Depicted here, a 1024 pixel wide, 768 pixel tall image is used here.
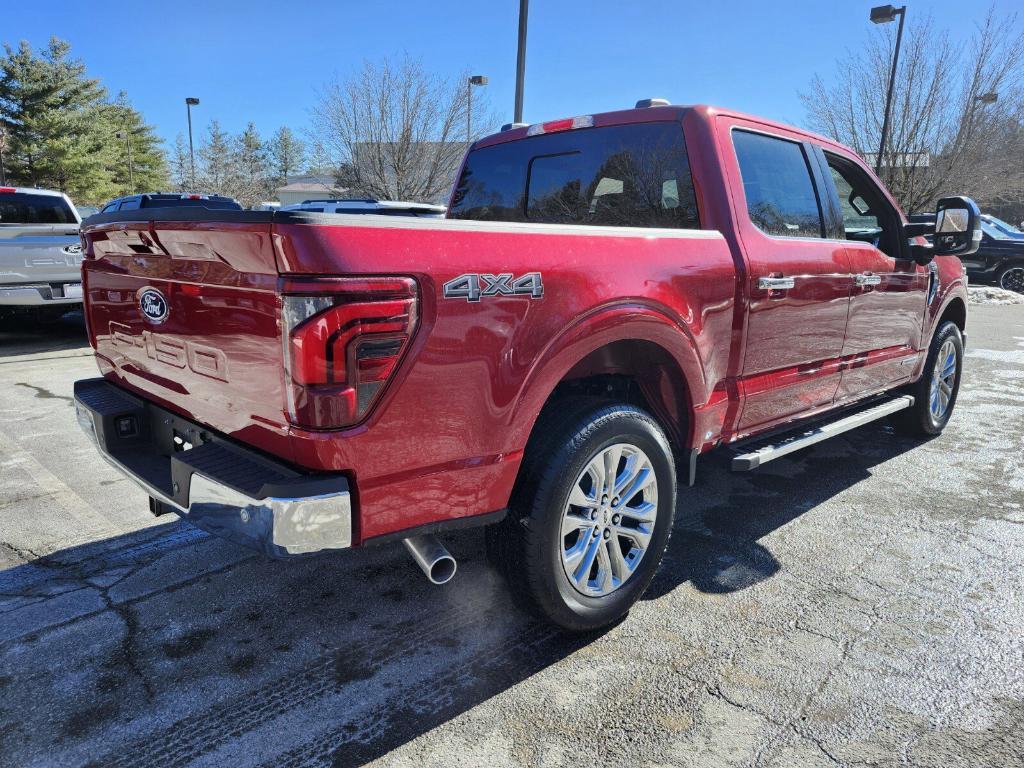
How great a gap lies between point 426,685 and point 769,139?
294 cm

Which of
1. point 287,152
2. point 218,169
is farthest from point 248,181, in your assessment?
point 287,152

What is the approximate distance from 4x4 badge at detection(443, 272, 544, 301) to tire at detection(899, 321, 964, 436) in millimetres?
4069

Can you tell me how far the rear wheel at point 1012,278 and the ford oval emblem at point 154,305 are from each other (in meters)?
21.3

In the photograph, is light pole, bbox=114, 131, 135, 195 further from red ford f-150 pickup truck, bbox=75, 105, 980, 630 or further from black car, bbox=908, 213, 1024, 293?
red ford f-150 pickup truck, bbox=75, 105, 980, 630

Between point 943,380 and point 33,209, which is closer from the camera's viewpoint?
point 943,380

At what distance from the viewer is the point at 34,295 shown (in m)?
8.30

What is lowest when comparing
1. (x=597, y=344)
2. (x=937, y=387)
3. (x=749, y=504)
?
(x=749, y=504)

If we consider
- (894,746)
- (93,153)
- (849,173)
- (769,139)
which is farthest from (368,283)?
(93,153)

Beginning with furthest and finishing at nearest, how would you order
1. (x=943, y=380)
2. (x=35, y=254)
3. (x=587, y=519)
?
1. (x=35, y=254)
2. (x=943, y=380)
3. (x=587, y=519)

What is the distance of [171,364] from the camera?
251 cm

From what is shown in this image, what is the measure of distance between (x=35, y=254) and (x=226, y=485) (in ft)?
26.0

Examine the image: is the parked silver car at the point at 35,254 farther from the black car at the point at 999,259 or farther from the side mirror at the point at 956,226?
Result: the black car at the point at 999,259

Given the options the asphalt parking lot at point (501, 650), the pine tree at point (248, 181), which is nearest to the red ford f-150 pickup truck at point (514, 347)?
the asphalt parking lot at point (501, 650)

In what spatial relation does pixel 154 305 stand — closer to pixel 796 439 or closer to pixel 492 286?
pixel 492 286
